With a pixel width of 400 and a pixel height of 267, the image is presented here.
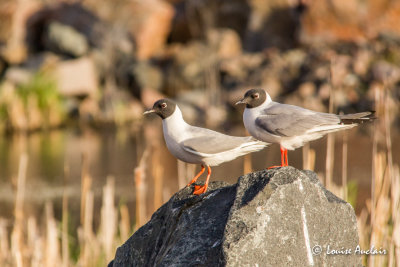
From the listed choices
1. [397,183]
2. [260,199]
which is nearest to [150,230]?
[260,199]

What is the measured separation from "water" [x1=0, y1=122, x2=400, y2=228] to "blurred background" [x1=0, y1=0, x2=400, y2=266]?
6 cm

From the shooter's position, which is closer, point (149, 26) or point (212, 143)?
point (212, 143)

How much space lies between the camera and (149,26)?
36500mm

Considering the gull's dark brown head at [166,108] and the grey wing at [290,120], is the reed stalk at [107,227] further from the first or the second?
the grey wing at [290,120]

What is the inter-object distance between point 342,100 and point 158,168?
70.5 ft

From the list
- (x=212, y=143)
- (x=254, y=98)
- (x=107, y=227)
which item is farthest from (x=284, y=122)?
(x=107, y=227)

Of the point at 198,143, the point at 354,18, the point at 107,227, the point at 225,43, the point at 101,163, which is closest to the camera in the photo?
the point at 198,143

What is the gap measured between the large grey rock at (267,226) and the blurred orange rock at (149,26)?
32605mm

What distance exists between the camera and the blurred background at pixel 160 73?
19.0 m

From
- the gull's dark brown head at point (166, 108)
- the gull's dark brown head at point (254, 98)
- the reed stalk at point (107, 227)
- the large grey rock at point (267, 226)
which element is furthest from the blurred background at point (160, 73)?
the large grey rock at point (267, 226)

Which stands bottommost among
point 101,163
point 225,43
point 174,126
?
point 101,163

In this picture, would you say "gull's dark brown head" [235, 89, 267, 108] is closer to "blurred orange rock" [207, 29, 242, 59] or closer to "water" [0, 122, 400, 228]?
"water" [0, 122, 400, 228]

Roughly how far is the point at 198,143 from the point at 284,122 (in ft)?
1.95

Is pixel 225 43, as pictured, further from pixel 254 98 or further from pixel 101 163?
pixel 254 98
